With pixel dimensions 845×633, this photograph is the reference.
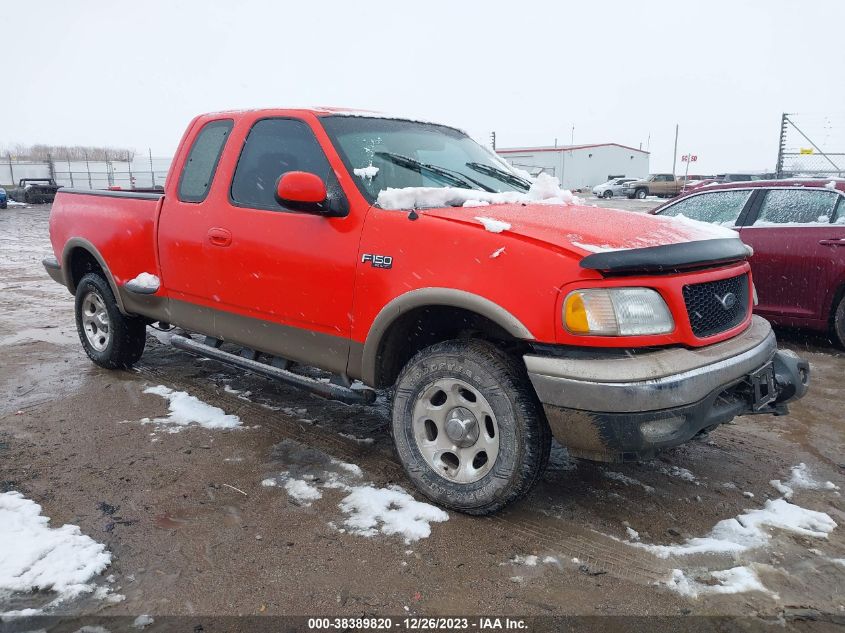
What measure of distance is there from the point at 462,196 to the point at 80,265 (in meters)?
3.71

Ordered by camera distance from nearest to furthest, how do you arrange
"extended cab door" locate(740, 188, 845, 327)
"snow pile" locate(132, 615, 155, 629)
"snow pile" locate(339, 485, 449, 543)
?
"snow pile" locate(132, 615, 155, 629)
"snow pile" locate(339, 485, 449, 543)
"extended cab door" locate(740, 188, 845, 327)

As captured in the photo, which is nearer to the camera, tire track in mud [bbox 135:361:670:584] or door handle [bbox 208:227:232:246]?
tire track in mud [bbox 135:361:670:584]

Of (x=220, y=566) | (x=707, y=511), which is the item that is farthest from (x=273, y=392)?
(x=707, y=511)

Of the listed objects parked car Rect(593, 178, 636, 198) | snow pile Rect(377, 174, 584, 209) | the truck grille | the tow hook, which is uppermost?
snow pile Rect(377, 174, 584, 209)

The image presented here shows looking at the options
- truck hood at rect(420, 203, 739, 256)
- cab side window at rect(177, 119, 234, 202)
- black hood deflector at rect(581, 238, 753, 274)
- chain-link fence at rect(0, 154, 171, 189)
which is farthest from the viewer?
chain-link fence at rect(0, 154, 171, 189)

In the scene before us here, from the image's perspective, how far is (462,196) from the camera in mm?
3389

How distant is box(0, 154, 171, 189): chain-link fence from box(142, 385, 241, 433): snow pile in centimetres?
3514

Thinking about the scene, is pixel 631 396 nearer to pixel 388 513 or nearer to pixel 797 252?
pixel 388 513

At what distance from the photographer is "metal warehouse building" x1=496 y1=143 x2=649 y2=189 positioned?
54719mm

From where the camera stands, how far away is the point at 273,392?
4844mm

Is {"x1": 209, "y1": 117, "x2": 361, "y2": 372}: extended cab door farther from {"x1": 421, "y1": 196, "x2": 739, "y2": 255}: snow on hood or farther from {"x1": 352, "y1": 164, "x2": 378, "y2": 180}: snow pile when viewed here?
{"x1": 421, "y1": 196, "x2": 739, "y2": 255}: snow on hood

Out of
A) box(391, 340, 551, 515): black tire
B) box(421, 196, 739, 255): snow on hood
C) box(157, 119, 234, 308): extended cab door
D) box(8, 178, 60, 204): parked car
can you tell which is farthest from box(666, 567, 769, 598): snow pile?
box(8, 178, 60, 204): parked car

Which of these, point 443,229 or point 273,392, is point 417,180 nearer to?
point 443,229

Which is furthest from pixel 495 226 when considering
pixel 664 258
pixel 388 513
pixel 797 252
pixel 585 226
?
pixel 797 252
